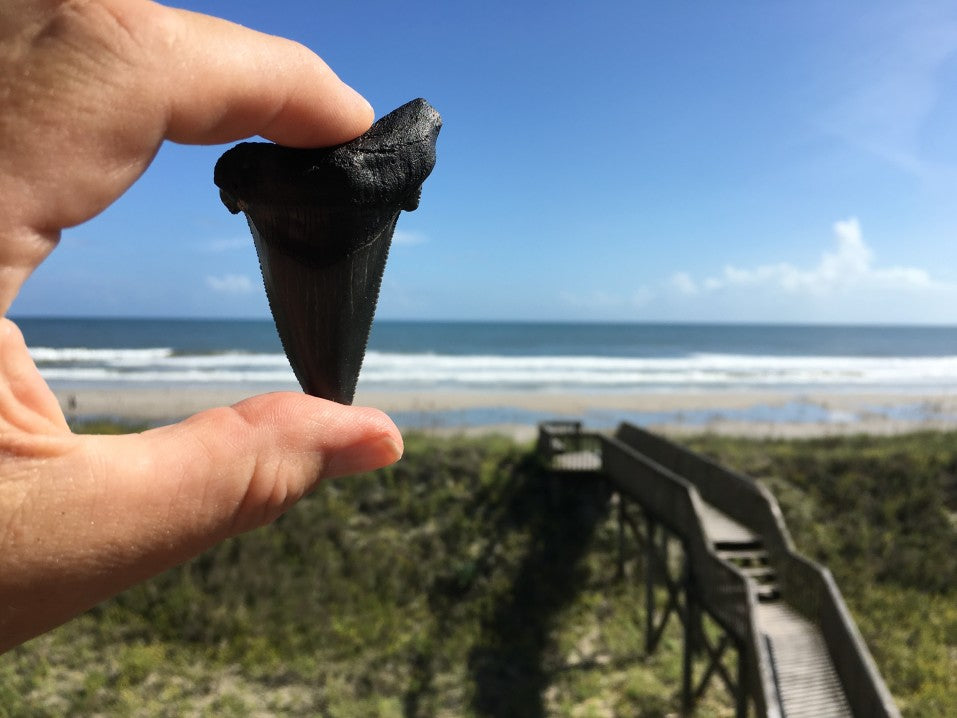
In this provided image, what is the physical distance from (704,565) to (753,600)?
1886 millimetres

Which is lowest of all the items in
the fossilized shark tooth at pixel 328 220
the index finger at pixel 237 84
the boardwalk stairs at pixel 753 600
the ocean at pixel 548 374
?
the boardwalk stairs at pixel 753 600

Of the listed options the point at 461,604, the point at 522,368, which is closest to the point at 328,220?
the point at 461,604

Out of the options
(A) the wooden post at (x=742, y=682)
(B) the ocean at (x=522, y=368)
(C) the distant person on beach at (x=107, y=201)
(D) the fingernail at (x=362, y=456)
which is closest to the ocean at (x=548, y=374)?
(B) the ocean at (x=522, y=368)

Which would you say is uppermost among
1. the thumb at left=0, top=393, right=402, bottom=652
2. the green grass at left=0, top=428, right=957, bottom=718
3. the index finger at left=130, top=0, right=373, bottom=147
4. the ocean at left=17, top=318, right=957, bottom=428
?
the index finger at left=130, top=0, right=373, bottom=147

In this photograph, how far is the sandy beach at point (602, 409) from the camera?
2897 centimetres

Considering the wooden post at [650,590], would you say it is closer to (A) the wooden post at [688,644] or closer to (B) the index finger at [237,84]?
(A) the wooden post at [688,644]

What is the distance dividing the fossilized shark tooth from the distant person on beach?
3.6 inches

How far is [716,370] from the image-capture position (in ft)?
173

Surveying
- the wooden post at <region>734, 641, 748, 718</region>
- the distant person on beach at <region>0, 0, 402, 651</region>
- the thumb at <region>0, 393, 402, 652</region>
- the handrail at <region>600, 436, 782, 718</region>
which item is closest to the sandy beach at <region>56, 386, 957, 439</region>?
the handrail at <region>600, 436, 782, 718</region>

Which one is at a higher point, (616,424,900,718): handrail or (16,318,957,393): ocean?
(16,318,957,393): ocean

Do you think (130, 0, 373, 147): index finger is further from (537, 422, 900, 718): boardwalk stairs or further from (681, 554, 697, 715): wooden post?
(681, 554, 697, 715): wooden post

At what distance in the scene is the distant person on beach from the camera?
1234mm

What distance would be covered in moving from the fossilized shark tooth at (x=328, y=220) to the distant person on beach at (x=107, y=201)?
0.30 ft

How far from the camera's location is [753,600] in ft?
32.1
